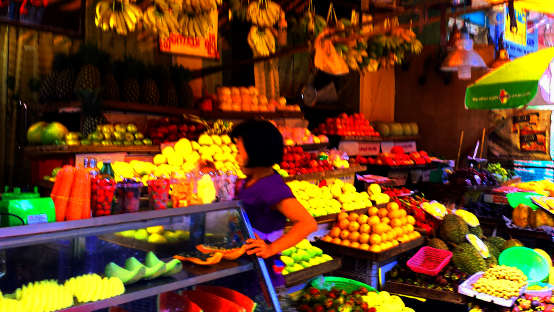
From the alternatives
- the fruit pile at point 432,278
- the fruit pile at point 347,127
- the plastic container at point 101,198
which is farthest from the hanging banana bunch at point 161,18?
the fruit pile at point 347,127

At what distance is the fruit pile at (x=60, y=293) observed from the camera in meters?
1.94

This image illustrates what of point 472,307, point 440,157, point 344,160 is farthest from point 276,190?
point 440,157

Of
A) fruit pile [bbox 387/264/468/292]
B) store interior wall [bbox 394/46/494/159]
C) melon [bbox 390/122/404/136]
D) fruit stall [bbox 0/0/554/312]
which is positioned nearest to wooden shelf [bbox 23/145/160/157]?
fruit stall [bbox 0/0/554/312]

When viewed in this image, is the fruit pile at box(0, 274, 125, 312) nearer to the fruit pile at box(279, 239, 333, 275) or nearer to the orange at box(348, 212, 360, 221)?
the fruit pile at box(279, 239, 333, 275)

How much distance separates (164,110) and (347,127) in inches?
148

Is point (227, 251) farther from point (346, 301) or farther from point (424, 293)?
point (424, 293)

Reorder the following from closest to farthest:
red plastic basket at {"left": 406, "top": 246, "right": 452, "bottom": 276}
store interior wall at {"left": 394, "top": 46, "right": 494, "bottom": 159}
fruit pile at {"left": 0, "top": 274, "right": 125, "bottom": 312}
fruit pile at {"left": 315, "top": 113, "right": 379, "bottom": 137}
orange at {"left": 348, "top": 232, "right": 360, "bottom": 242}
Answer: fruit pile at {"left": 0, "top": 274, "right": 125, "bottom": 312} < red plastic basket at {"left": 406, "top": 246, "right": 452, "bottom": 276} < orange at {"left": 348, "top": 232, "right": 360, "bottom": 242} < fruit pile at {"left": 315, "top": 113, "right": 379, "bottom": 137} < store interior wall at {"left": 394, "top": 46, "right": 494, "bottom": 159}

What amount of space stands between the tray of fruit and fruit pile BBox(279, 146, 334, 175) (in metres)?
2.15

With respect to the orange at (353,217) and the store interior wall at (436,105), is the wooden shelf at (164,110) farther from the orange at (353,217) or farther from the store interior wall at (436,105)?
the store interior wall at (436,105)

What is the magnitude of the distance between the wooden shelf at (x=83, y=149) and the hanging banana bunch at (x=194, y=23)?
1.27 m

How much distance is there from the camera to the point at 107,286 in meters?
2.14

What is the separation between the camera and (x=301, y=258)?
3.99 metres

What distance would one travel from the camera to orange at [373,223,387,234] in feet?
15.4

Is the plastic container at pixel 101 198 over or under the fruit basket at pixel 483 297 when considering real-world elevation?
over
